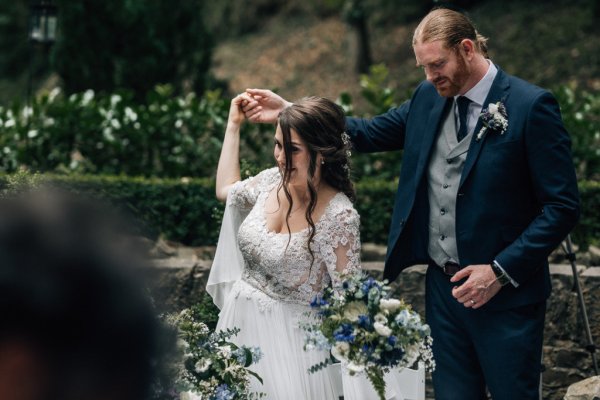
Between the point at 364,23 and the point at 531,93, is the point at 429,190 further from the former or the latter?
the point at 364,23

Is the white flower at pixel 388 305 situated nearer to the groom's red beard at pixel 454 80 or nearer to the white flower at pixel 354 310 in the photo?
the white flower at pixel 354 310

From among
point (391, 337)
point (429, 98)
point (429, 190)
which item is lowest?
point (391, 337)

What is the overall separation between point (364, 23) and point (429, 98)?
1351 cm

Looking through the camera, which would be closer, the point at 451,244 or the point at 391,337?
the point at 391,337

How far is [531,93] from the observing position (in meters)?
3.24

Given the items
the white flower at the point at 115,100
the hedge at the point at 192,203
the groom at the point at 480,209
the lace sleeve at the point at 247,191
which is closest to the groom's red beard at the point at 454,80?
the groom at the point at 480,209

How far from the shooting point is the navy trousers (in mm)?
3311

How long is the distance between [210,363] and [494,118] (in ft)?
4.72

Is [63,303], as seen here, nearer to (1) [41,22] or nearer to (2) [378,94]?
(2) [378,94]

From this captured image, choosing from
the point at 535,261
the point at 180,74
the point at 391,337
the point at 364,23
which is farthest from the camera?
the point at 364,23

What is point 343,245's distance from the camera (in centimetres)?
350

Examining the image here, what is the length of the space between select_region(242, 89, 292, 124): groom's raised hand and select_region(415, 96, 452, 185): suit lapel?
2.38 feet

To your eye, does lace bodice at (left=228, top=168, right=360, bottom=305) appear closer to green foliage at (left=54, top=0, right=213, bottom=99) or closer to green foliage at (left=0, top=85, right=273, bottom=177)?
green foliage at (left=0, top=85, right=273, bottom=177)

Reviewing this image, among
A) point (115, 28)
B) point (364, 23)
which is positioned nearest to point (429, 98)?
point (115, 28)
